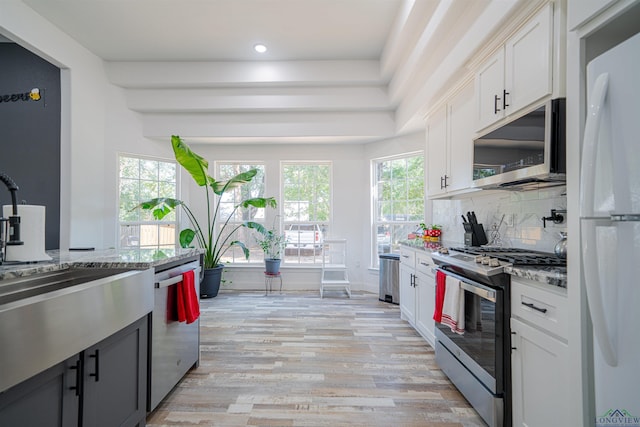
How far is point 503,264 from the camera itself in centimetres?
160

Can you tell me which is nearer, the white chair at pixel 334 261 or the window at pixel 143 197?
the window at pixel 143 197

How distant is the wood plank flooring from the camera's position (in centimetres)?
183

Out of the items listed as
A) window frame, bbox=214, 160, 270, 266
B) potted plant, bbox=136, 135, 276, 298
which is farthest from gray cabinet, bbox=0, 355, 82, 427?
window frame, bbox=214, 160, 270, 266

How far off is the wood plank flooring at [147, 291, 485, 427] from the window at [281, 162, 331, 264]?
1.60 meters

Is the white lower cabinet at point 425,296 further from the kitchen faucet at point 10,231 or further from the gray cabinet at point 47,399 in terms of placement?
the kitchen faucet at point 10,231

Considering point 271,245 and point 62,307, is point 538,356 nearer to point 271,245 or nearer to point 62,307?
point 62,307

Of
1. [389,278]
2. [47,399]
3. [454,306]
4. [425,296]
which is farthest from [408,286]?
[47,399]

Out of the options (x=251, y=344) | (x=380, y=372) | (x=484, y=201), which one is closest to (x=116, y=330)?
(x=251, y=344)

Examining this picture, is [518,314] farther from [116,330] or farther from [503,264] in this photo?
[116,330]

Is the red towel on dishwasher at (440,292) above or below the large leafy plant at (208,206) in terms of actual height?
below

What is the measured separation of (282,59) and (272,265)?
3.06 m

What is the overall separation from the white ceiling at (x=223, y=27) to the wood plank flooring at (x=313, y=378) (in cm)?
342

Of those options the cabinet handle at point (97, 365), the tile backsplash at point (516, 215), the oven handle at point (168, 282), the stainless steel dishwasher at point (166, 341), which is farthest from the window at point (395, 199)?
the cabinet handle at point (97, 365)

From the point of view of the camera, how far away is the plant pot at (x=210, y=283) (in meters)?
4.45
